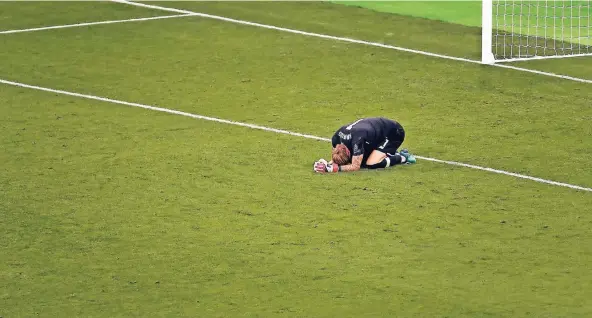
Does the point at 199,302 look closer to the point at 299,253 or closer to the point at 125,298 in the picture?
the point at 125,298

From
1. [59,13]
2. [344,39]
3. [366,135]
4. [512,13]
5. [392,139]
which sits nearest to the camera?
[366,135]

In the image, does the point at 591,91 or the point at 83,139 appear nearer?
the point at 83,139

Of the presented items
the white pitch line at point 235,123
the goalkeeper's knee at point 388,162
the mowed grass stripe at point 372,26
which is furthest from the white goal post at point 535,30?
the goalkeeper's knee at point 388,162

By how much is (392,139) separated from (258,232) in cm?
232

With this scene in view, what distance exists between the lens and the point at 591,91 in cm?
1797

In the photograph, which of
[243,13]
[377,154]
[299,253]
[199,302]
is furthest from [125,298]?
[243,13]

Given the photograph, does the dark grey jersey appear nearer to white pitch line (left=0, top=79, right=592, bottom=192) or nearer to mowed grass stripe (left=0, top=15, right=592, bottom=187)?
white pitch line (left=0, top=79, right=592, bottom=192)

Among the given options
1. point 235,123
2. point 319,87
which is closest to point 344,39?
point 319,87

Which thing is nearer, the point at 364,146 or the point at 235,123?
the point at 364,146

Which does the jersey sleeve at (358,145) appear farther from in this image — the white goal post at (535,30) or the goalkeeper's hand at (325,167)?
the white goal post at (535,30)

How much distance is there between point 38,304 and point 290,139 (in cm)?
537

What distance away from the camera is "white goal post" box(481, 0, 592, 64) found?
64.1 ft

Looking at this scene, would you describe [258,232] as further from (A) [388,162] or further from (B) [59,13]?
(B) [59,13]

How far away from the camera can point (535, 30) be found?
68.4 ft
